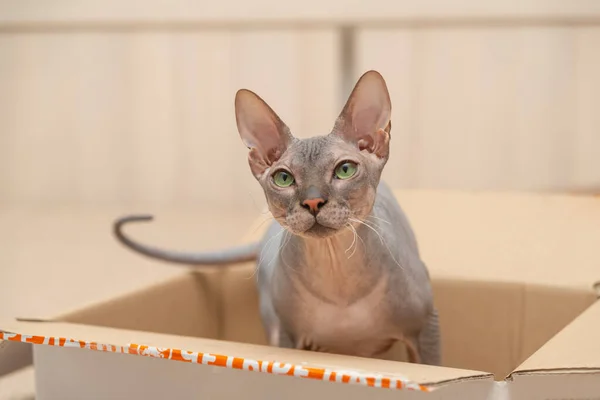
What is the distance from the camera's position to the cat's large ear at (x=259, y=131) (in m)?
0.69

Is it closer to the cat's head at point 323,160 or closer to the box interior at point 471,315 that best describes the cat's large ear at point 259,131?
the cat's head at point 323,160

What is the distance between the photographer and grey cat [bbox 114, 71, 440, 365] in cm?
65

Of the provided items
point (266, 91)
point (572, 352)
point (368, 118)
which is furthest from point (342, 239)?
point (266, 91)

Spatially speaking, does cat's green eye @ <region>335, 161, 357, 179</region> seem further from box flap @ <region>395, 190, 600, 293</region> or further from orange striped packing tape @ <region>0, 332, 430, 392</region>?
box flap @ <region>395, 190, 600, 293</region>

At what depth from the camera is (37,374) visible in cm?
74

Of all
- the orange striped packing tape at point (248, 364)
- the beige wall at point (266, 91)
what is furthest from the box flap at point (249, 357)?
the beige wall at point (266, 91)

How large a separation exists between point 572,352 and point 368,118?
26cm

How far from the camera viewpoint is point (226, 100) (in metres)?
2.53

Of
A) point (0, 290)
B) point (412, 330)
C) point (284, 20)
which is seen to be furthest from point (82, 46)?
point (412, 330)

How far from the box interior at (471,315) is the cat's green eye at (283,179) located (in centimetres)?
29

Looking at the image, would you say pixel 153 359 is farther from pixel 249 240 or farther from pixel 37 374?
pixel 249 240

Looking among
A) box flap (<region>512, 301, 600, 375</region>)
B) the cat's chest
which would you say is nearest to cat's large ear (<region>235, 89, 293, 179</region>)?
Answer: the cat's chest

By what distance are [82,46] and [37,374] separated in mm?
2017

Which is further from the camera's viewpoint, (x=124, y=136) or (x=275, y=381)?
(x=124, y=136)
